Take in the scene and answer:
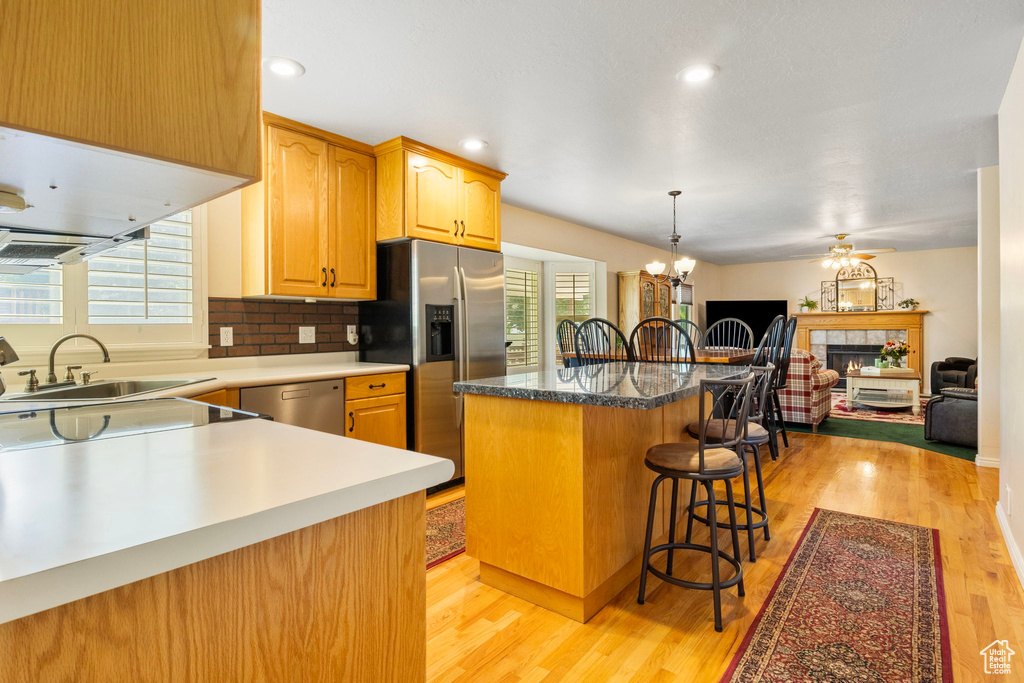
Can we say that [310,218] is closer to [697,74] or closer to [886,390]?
[697,74]

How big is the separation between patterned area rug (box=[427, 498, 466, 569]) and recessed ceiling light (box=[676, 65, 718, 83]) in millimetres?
2529

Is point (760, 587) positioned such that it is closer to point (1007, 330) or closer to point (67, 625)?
point (1007, 330)

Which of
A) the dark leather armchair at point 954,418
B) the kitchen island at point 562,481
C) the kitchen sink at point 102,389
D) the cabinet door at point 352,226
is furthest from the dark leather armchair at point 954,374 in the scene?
the kitchen sink at point 102,389

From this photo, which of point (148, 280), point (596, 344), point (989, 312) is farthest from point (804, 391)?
point (148, 280)

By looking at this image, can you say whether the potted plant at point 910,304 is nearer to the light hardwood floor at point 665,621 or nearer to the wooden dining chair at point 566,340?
the light hardwood floor at point 665,621

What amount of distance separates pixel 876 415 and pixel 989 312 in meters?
2.90

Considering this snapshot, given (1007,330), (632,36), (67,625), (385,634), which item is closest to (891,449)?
(1007,330)

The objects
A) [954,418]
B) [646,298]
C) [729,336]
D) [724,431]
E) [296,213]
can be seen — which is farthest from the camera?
[646,298]

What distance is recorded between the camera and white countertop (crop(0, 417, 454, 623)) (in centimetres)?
52

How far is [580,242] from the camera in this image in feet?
20.7

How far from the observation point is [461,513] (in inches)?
124

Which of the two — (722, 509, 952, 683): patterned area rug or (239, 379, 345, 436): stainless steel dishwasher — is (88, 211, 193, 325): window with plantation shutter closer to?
(239, 379, 345, 436): stainless steel dishwasher

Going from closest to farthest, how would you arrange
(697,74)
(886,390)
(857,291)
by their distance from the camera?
(697,74) < (886,390) < (857,291)

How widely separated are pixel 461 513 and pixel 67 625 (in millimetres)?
2699
